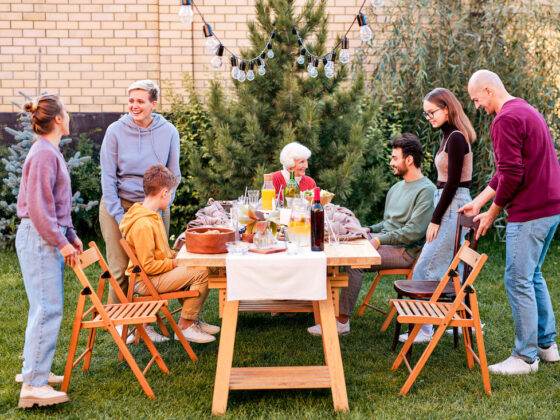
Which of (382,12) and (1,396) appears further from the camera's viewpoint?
(382,12)

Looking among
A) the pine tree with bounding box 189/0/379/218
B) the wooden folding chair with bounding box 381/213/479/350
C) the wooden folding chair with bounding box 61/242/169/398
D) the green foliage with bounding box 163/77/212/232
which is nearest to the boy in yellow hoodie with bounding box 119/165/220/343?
the wooden folding chair with bounding box 61/242/169/398

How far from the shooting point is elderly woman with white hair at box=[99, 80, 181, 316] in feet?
13.7

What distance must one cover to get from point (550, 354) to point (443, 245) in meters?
0.96

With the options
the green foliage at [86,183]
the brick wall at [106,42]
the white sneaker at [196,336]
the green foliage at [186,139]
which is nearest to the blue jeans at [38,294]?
the white sneaker at [196,336]

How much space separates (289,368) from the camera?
3.35m

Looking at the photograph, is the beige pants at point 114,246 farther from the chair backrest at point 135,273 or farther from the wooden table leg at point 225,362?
the wooden table leg at point 225,362

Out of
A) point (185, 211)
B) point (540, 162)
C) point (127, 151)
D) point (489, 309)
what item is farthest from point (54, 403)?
point (185, 211)

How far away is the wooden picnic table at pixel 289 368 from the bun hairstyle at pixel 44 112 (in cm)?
97

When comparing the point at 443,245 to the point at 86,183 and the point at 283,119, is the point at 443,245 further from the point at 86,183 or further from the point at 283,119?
the point at 86,183

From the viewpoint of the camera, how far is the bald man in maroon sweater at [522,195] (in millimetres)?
3436

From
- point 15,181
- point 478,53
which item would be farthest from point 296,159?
point 15,181

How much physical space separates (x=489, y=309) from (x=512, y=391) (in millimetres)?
Result: 1746

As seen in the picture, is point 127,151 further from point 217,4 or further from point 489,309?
point 217,4

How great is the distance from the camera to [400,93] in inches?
309
